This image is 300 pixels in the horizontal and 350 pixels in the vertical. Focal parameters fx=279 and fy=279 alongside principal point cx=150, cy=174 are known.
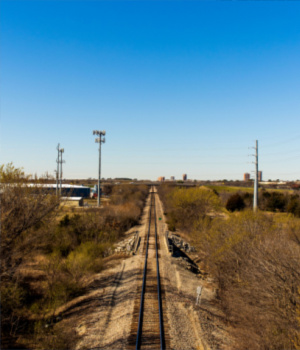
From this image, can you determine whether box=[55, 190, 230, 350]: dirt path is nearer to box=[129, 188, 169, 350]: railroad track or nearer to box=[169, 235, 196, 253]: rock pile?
box=[129, 188, 169, 350]: railroad track

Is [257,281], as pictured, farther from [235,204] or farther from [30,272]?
[235,204]

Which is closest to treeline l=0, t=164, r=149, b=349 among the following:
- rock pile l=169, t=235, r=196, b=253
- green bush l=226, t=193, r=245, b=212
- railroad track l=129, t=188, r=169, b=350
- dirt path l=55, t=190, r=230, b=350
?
dirt path l=55, t=190, r=230, b=350

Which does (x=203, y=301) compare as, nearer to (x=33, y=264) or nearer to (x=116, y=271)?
(x=116, y=271)

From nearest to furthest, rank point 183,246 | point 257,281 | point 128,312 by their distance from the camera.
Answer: point 257,281, point 128,312, point 183,246

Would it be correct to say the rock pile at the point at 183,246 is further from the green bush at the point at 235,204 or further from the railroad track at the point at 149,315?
the green bush at the point at 235,204

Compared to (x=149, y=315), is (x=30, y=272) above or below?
below

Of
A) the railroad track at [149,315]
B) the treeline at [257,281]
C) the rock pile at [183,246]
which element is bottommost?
the rock pile at [183,246]

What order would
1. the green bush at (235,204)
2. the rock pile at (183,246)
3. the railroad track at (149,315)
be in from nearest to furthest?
the railroad track at (149,315), the rock pile at (183,246), the green bush at (235,204)

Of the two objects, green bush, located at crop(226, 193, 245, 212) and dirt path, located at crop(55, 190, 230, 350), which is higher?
green bush, located at crop(226, 193, 245, 212)

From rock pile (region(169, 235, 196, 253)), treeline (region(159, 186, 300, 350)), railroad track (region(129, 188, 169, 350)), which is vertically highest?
treeline (region(159, 186, 300, 350))

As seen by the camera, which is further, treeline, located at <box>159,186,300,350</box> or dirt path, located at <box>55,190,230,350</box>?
dirt path, located at <box>55,190,230,350</box>

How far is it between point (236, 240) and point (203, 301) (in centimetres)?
352

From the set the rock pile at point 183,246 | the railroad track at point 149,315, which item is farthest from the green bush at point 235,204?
the railroad track at point 149,315

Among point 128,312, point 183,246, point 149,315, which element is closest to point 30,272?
point 128,312
